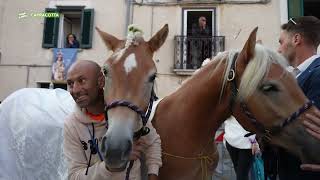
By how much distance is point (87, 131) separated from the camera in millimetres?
2262

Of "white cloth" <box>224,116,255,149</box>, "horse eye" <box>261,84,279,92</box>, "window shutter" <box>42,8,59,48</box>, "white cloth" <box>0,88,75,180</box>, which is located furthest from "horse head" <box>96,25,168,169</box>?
"window shutter" <box>42,8,59,48</box>

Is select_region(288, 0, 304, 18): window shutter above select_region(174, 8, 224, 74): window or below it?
above

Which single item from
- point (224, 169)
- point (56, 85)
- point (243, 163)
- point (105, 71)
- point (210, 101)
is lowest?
point (224, 169)

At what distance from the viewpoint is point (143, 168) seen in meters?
2.41

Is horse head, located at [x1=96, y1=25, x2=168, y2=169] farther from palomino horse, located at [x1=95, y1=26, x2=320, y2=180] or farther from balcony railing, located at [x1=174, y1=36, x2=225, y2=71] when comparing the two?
balcony railing, located at [x1=174, y1=36, x2=225, y2=71]

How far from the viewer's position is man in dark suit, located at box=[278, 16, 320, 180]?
248cm

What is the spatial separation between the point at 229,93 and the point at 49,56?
1107 cm

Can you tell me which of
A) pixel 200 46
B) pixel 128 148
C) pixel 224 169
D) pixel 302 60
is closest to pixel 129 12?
pixel 200 46

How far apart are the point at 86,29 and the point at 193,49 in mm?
3535

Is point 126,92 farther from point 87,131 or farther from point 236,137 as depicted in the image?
point 236,137

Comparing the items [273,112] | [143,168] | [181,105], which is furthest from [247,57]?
[143,168]

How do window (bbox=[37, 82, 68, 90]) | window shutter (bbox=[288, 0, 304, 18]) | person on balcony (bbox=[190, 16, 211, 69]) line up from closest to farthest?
window shutter (bbox=[288, 0, 304, 18]), person on balcony (bbox=[190, 16, 211, 69]), window (bbox=[37, 82, 68, 90])

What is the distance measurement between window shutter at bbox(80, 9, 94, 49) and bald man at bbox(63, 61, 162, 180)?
34.6 feet

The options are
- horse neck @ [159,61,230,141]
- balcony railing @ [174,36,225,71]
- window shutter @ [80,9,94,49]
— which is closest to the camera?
horse neck @ [159,61,230,141]
